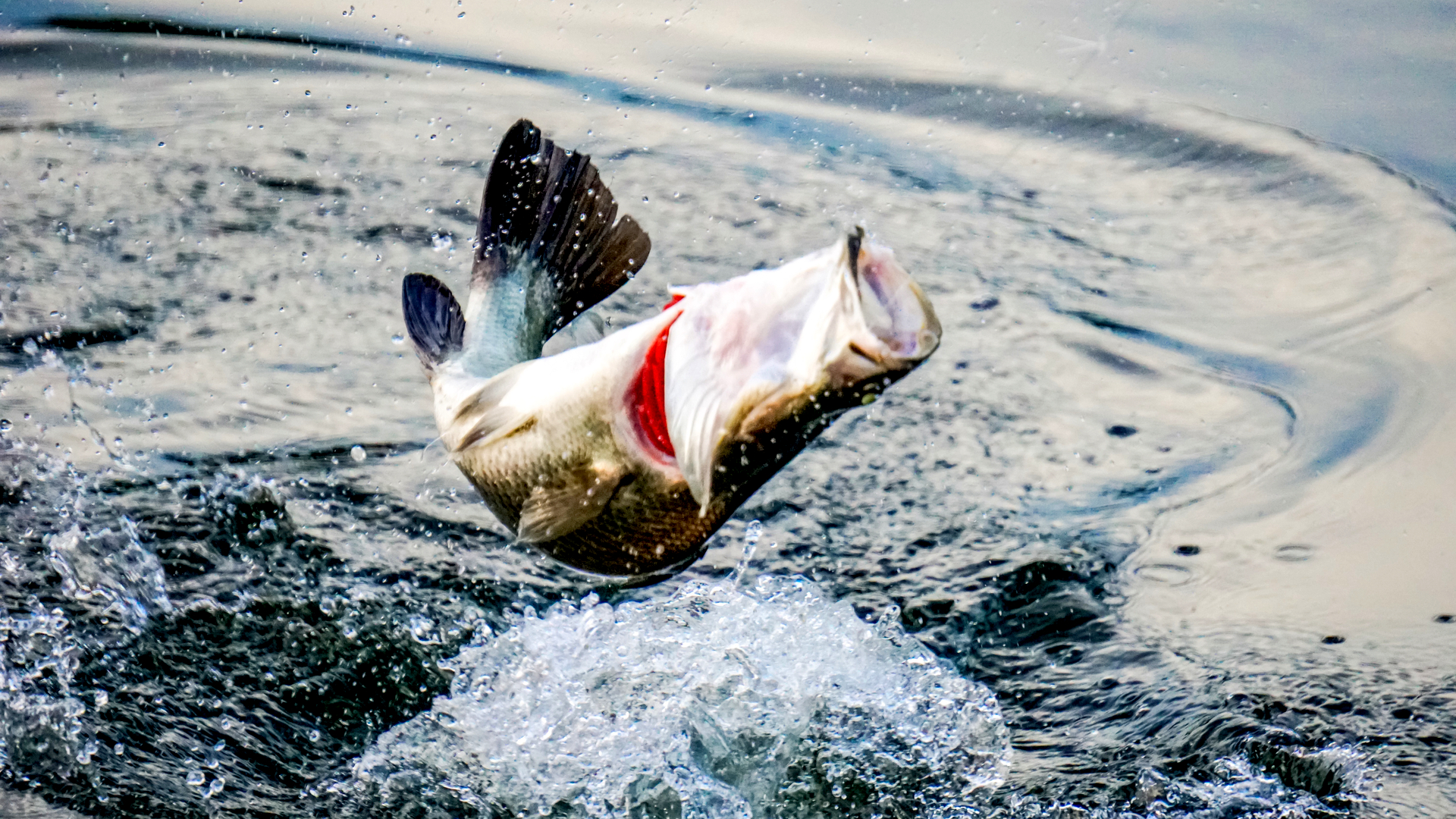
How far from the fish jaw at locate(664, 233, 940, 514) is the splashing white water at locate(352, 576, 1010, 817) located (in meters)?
1.39

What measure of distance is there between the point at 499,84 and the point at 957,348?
8.91ft

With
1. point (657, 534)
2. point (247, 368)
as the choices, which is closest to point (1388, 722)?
point (657, 534)

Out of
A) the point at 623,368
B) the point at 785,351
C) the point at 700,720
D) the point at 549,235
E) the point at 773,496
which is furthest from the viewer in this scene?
the point at 773,496

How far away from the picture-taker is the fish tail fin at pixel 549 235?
282 centimetres

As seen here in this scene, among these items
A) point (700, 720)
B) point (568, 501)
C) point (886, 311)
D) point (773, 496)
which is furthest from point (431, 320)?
point (773, 496)

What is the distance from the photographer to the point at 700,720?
3.45 m

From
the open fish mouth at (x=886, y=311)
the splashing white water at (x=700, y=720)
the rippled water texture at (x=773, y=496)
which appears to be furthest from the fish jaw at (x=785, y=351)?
the rippled water texture at (x=773, y=496)

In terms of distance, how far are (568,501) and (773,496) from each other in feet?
5.94

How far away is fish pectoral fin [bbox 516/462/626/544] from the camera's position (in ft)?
7.74

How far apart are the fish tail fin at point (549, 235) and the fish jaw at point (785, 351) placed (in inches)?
30.9

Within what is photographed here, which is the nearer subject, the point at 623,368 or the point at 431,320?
the point at 623,368

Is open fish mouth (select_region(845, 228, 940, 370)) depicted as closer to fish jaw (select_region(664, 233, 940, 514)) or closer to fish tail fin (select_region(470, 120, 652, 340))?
fish jaw (select_region(664, 233, 940, 514))

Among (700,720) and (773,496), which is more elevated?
(773,496)

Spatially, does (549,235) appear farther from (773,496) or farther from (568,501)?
(773,496)
